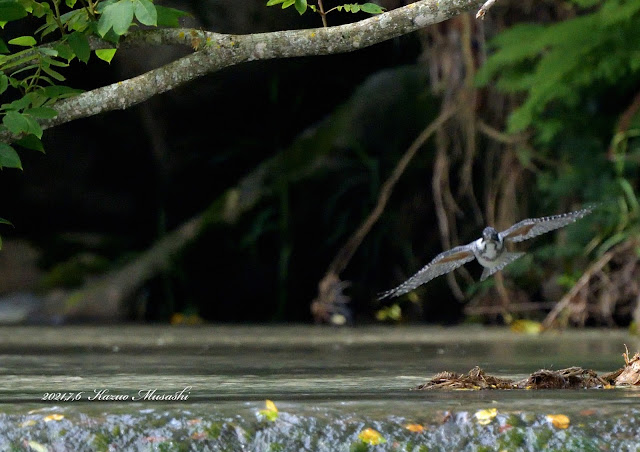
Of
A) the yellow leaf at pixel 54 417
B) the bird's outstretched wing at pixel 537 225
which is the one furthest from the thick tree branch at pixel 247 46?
the yellow leaf at pixel 54 417

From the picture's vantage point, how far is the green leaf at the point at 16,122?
3.23 meters

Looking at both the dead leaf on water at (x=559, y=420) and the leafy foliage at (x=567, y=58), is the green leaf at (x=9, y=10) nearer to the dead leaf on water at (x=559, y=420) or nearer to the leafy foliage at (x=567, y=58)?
the dead leaf on water at (x=559, y=420)

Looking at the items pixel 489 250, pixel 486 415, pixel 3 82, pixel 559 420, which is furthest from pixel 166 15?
pixel 559 420

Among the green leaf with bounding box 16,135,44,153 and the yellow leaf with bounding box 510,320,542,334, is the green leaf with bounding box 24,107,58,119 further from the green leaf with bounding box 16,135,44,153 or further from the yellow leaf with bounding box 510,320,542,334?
the yellow leaf with bounding box 510,320,542,334

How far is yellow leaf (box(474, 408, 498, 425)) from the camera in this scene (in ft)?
8.57

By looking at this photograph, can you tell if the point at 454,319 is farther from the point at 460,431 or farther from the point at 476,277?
the point at 460,431

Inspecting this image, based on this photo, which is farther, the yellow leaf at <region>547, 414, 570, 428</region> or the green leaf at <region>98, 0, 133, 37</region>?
the green leaf at <region>98, 0, 133, 37</region>

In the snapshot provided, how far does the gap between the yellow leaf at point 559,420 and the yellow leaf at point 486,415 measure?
0.13 m

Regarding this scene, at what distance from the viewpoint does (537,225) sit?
4258 mm

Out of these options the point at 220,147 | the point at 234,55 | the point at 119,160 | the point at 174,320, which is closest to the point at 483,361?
the point at 234,55

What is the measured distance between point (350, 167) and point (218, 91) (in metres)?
1.98

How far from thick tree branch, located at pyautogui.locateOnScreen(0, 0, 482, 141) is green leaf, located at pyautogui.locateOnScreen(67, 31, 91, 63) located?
0.61 feet

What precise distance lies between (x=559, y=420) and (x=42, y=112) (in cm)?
177

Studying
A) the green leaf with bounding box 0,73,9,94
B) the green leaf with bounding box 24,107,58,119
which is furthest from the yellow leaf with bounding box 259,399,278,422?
the green leaf with bounding box 0,73,9,94
